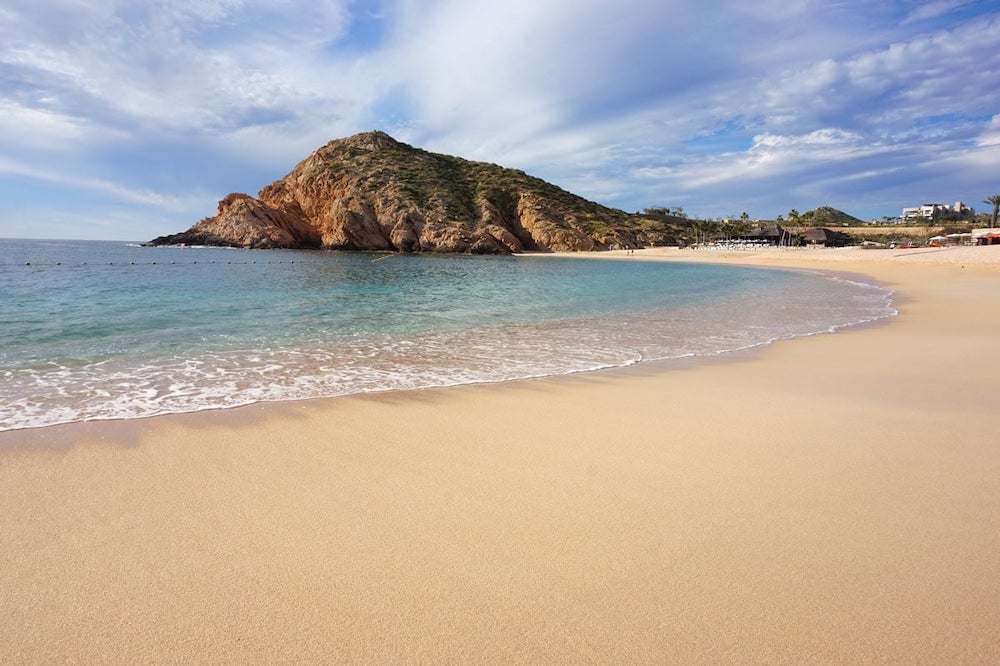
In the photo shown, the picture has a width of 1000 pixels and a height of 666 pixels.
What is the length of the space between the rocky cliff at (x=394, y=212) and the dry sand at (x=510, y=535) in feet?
227

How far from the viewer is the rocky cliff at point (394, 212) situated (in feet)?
245

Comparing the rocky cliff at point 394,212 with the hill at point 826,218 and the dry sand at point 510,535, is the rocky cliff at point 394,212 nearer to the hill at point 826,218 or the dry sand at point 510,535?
the hill at point 826,218

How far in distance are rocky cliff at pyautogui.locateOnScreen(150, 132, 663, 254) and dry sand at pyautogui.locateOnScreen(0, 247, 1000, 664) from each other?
6917 cm

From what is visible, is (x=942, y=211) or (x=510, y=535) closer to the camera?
(x=510, y=535)

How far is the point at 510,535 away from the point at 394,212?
75.9 meters

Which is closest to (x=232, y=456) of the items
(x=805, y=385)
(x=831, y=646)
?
(x=831, y=646)

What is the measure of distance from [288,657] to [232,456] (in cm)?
260

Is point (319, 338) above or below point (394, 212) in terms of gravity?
below

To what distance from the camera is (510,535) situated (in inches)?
120

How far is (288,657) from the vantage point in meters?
2.14

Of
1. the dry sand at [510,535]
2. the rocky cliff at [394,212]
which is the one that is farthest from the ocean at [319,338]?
the rocky cliff at [394,212]

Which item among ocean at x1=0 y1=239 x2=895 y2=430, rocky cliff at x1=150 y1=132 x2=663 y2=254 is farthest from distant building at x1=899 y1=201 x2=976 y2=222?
ocean at x1=0 y1=239 x2=895 y2=430

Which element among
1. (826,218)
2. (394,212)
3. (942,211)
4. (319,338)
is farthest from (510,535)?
(942,211)

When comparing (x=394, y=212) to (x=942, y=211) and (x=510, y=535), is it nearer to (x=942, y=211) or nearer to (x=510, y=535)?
(x=510, y=535)
